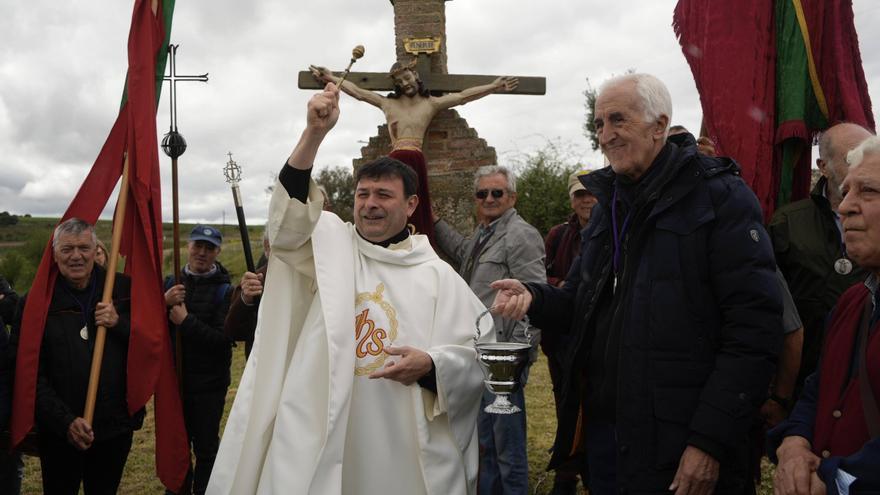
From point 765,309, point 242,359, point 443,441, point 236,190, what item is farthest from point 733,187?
point 242,359

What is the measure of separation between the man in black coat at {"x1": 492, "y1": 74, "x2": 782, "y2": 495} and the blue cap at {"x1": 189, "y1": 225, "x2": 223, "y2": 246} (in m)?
2.76

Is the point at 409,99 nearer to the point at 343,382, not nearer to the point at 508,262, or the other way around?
the point at 508,262

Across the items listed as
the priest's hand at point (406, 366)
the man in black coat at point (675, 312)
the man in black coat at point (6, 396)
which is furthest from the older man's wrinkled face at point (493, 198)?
the man in black coat at point (6, 396)

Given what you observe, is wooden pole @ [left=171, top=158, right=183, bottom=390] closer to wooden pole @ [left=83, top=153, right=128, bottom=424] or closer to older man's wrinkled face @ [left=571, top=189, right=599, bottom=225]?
wooden pole @ [left=83, top=153, right=128, bottom=424]

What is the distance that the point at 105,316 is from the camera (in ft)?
11.0

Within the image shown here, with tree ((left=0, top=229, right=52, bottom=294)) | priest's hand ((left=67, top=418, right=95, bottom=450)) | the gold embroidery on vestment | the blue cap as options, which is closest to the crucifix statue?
the blue cap

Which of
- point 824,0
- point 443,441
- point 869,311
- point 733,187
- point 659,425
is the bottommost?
point 443,441

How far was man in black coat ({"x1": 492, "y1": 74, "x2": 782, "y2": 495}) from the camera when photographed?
6.60 ft

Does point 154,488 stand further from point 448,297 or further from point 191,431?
point 448,297

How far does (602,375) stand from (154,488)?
166 inches

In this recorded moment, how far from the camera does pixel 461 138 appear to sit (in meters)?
7.73

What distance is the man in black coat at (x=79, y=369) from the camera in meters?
3.43

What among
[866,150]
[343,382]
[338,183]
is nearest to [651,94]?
[866,150]

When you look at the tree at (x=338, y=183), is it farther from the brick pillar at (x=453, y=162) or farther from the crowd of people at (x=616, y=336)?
the crowd of people at (x=616, y=336)
